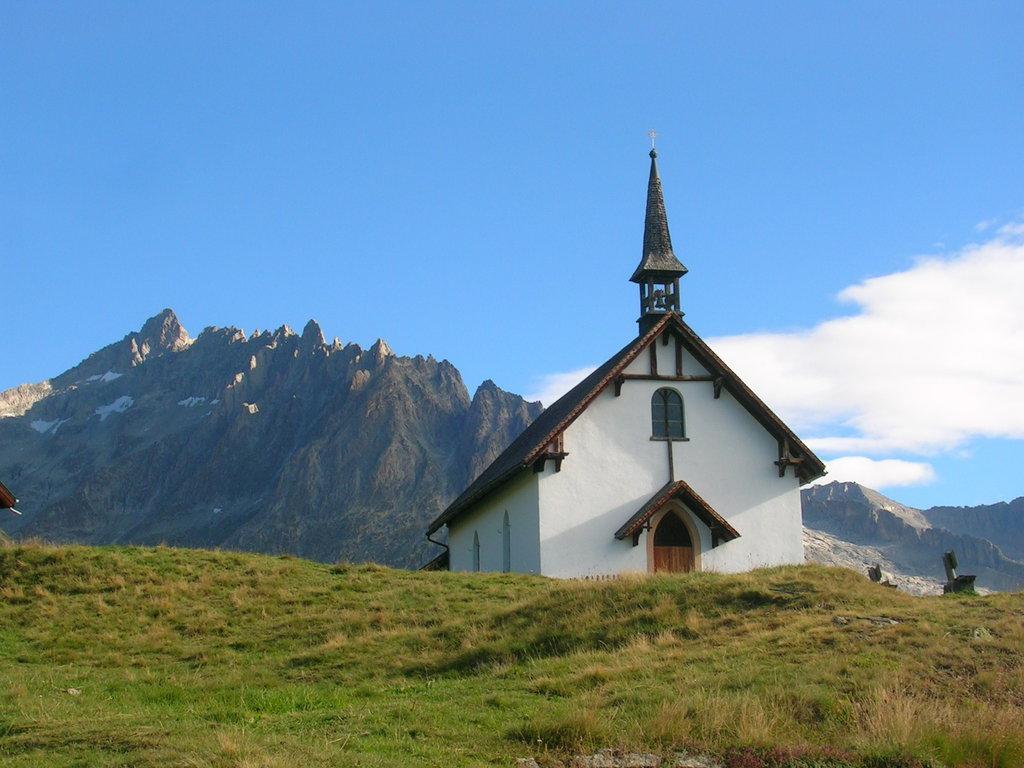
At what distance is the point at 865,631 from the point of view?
16.8 metres

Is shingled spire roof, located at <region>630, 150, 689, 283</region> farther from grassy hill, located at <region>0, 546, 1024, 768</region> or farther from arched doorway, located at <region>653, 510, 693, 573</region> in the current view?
grassy hill, located at <region>0, 546, 1024, 768</region>

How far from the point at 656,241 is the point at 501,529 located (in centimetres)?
1004

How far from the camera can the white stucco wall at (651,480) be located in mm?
30422

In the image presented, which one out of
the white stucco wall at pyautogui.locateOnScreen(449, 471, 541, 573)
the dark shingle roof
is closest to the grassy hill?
the white stucco wall at pyautogui.locateOnScreen(449, 471, 541, 573)

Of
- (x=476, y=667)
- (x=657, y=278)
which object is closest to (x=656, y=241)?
(x=657, y=278)

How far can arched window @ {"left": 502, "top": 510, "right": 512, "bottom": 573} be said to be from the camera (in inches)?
1318

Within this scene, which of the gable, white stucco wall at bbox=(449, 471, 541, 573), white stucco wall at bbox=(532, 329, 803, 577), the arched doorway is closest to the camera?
white stucco wall at bbox=(532, 329, 803, 577)

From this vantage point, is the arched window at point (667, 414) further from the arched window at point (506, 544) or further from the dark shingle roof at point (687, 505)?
the arched window at point (506, 544)

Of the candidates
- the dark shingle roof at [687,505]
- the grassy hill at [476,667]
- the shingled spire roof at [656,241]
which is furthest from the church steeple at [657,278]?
the grassy hill at [476,667]

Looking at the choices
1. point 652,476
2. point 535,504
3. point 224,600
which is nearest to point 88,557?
point 224,600

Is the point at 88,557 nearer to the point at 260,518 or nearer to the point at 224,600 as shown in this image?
the point at 224,600

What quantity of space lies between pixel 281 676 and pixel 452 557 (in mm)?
23872

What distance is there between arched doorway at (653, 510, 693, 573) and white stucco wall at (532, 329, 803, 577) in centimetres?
40

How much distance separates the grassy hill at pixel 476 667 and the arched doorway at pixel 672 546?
5219 mm
